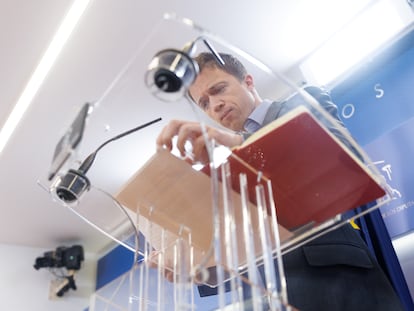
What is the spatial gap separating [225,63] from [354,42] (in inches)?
40.1

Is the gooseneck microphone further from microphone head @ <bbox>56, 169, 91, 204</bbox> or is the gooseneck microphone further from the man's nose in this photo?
the man's nose

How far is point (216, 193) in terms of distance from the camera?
531 millimetres

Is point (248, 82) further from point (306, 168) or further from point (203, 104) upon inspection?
point (306, 168)

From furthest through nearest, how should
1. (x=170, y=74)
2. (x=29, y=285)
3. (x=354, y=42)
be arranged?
(x=29, y=285) < (x=354, y=42) < (x=170, y=74)

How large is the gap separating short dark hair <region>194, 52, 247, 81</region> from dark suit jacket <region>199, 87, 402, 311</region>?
227 millimetres

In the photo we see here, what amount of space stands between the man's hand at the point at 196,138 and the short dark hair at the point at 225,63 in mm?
328

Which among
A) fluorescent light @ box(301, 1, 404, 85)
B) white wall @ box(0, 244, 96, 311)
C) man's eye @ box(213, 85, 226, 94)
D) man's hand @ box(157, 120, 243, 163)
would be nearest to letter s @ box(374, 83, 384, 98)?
fluorescent light @ box(301, 1, 404, 85)

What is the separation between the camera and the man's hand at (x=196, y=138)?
58 cm

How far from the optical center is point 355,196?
1.99ft

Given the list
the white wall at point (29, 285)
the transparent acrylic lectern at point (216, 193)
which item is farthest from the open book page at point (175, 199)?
the white wall at point (29, 285)

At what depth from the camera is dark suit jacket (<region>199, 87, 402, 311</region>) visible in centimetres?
76

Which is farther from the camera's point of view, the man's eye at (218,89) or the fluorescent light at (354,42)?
the fluorescent light at (354,42)

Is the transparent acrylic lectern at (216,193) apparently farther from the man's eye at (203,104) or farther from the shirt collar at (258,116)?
the man's eye at (203,104)

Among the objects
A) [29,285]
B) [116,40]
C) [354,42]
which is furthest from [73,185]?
[29,285]
